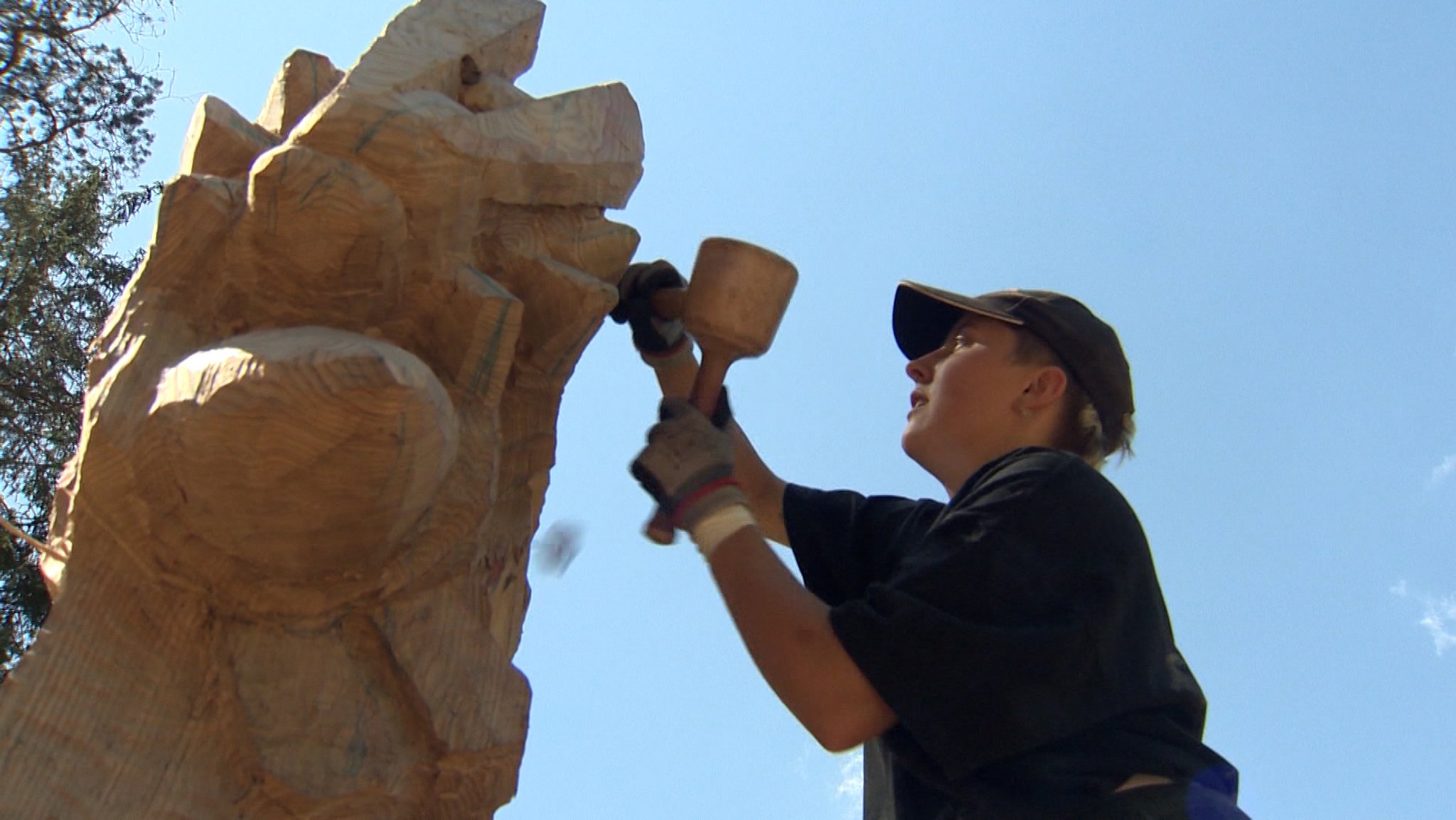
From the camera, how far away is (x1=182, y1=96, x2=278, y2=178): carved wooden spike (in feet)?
6.45

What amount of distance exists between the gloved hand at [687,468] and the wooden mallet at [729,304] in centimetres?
11

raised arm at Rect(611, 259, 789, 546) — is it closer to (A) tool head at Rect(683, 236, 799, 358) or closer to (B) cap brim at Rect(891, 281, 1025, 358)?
(A) tool head at Rect(683, 236, 799, 358)

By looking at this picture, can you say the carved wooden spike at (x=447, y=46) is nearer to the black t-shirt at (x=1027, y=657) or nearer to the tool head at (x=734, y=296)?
the tool head at (x=734, y=296)

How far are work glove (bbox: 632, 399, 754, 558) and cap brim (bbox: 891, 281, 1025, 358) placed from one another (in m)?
0.49

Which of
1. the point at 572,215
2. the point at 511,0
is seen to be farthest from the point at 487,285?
the point at 511,0

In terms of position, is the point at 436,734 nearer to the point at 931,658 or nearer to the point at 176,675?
the point at 176,675

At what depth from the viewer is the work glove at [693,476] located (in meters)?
1.98

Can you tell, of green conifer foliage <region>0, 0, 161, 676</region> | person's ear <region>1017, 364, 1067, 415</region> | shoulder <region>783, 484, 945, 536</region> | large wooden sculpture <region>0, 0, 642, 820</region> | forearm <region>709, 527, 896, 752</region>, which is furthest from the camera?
green conifer foliage <region>0, 0, 161, 676</region>

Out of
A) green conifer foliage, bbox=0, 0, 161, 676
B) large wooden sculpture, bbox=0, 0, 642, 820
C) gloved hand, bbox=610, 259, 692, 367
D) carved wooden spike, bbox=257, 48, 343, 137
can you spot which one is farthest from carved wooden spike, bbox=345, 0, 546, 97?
green conifer foliage, bbox=0, 0, 161, 676

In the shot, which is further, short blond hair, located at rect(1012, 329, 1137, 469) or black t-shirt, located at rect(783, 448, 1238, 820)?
short blond hair, located at rect(1012, 329, 1137, 469)

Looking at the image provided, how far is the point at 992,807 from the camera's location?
1.69 m

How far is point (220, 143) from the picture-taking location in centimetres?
197

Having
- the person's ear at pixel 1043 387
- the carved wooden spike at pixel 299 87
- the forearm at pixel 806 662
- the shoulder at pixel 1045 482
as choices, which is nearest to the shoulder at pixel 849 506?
the person's ear at pixel 1043 387

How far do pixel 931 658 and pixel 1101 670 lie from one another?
0.72 feet
